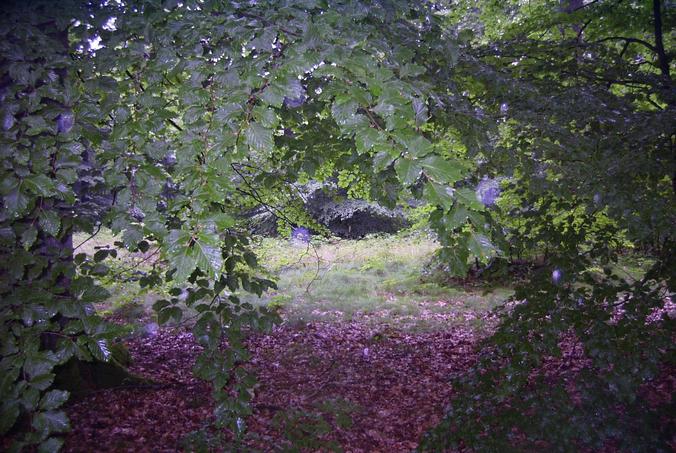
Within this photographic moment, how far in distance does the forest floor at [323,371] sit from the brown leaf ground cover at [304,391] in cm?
1

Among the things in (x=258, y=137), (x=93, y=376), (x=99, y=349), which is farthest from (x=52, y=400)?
(x=93, y=376)

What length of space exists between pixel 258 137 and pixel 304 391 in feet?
14.3

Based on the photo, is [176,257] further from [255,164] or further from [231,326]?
[255,164]

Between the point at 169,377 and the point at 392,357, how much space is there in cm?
300

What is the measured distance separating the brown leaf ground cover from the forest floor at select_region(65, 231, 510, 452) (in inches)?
0.5

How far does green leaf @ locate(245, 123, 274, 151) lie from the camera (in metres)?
1.24

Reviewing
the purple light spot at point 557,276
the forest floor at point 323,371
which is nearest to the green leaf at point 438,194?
the purple light spot at point 557,276

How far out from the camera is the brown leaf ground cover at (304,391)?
3.86 m

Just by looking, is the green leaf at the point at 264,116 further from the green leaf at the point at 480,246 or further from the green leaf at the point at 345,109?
the green leaf at the point at 480,246

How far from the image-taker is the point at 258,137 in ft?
4.10

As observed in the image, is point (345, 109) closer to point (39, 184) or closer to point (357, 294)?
point (39, 184)

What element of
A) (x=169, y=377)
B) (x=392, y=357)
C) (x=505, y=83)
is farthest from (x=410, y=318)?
(x=505, y=83)

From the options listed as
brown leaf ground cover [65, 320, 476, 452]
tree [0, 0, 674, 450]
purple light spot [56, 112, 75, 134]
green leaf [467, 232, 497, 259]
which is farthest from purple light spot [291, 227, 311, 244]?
green leaf [467, 232, 497, 259]

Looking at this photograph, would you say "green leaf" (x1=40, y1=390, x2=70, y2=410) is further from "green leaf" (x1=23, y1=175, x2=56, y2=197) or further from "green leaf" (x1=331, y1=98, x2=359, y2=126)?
"green leaf" (x1=331, y1=98, x2=359, y2=126)
